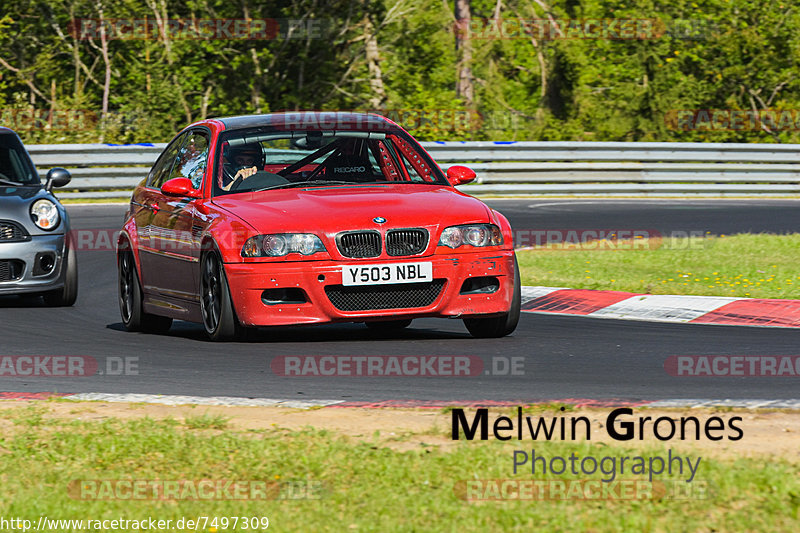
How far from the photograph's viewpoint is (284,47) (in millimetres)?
27031

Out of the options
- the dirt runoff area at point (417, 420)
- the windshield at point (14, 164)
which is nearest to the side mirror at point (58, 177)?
the windshield at point (14, 164)

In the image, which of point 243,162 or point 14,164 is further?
point 14,164

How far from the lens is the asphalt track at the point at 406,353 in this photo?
22.4ft

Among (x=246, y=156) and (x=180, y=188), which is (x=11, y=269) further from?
(x=246, y=156)

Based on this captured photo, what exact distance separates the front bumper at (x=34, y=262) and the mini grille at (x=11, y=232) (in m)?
0.05

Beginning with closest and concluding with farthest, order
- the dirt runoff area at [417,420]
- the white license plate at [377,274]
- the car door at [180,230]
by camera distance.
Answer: the dirt runoff area at [417,420]
the white license plate at [377,274]
the car door at [180,230]

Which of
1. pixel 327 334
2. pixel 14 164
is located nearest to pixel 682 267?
pixel 327 334

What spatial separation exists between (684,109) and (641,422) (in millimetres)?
26792

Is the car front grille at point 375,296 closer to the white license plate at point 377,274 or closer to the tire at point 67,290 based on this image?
the white license plate at point 377,274

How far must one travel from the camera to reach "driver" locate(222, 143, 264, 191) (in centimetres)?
916

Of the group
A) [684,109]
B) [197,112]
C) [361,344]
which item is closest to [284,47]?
[197,112]

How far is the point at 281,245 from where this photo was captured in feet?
26.8

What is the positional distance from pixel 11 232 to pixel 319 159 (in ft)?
10.4

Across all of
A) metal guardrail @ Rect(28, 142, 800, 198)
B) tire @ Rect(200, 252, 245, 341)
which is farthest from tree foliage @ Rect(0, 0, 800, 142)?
tire @ Rect(200, 252, 245, 341)
